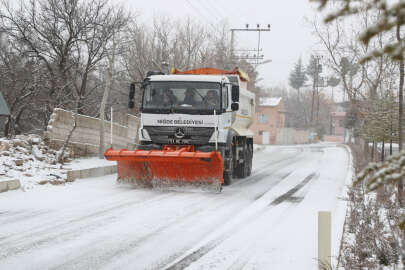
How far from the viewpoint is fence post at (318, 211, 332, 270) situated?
4777 mm

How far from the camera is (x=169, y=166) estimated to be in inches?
469

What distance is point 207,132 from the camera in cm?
1204

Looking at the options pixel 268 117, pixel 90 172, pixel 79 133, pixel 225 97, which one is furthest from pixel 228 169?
pixel 268 117

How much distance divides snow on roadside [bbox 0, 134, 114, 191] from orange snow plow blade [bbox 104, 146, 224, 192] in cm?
167

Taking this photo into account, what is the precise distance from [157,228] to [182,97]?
17.7 feet

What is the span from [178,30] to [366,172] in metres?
34.3

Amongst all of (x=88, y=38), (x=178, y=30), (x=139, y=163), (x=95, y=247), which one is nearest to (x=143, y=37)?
(x=178, y=30)

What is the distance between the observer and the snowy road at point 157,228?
5719 mm

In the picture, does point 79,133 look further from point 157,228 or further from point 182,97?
point 157,228

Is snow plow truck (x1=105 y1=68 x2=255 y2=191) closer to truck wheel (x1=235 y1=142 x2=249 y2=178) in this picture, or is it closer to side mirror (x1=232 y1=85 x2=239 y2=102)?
side mirror (x1=232 y1=85 x2=239 y2=102)

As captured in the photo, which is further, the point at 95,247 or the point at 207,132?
the point at 207,132

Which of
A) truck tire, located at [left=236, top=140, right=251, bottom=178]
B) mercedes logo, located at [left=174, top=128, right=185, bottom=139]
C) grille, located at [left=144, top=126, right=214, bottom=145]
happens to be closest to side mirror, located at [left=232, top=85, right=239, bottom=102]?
grille, located at [left=144, top=126, right=214, bottom=145]

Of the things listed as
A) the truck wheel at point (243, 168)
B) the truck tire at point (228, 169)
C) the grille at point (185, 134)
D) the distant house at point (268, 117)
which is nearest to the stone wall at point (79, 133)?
the grille at point (185, 134)

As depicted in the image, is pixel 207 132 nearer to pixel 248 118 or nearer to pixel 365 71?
pixel 248 118
